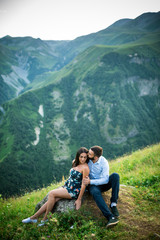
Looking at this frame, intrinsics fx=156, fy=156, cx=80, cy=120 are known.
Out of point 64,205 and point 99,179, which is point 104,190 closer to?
point 99,179

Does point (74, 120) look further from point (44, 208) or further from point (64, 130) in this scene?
point (44, 208)

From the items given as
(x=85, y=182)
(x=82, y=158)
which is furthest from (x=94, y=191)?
(x=82, y=158)

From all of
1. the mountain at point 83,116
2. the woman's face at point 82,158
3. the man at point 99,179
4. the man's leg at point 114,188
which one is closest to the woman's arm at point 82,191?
the man at point 99,179

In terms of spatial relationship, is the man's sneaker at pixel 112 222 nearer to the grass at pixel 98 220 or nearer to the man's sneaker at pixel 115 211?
the grass at pixel 98 220

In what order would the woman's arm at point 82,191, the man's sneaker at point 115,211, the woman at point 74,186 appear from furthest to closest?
1. the woman at point 74,186
2. the woman's arm at point 82,191
3. the man's sneaker at point 115,211

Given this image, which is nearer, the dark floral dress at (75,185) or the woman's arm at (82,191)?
the woman's arm at (82,191)

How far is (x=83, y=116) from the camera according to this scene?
16338 centimetres

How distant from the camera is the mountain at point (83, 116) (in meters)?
123

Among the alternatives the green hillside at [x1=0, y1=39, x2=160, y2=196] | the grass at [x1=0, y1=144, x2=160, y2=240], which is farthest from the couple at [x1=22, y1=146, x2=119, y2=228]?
the green hillside at [x1=0, y1=39, x2=160, y2=196]

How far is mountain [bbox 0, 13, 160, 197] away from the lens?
123m

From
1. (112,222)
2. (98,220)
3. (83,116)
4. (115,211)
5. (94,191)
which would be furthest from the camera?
(83,116)

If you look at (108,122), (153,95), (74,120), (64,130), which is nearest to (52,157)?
(64,130)

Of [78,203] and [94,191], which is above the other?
[94,191]

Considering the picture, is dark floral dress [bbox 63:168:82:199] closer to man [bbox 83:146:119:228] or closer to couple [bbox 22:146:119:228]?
couple [bbox 22:146:119:228]
